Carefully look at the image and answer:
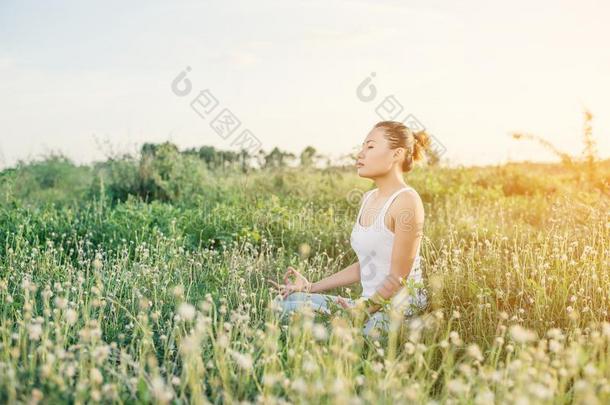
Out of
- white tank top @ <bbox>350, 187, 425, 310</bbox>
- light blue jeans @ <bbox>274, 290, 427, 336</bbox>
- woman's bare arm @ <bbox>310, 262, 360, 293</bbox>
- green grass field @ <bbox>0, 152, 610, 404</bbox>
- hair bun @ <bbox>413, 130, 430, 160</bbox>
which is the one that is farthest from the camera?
woman's bare arm @ <bbox>310, 262, 360, 293</bbox>

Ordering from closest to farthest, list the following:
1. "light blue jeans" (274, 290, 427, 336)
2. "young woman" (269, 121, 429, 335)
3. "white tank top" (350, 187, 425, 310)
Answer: "light blue jeans" (274, 290, 427, 336) < "young woman" (269, 121, 429, 335) < "white tank top" (350, 187, 425, 310)

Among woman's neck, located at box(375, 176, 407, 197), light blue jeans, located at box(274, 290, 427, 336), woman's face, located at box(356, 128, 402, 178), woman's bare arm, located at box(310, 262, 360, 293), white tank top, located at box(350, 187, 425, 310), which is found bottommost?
light blue jeans, located at box(274, 290, 427, 336)

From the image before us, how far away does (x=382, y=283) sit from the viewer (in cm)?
441

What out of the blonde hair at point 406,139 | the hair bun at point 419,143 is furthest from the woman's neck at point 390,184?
the hair bun at point 419,143

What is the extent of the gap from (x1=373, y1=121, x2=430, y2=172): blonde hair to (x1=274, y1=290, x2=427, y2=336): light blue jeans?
0.92 meters

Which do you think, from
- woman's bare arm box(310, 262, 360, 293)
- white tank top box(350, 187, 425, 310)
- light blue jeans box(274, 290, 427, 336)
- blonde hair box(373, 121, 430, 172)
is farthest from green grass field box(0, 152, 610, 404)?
blonde hair box(373, 121, 430, 172)

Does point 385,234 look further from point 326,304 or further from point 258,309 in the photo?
point 258,309

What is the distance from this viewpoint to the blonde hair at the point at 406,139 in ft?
15.2

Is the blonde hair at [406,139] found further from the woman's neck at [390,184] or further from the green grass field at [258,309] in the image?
the green grass field at [258,309]

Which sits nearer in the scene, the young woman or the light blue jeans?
the light blue jeans

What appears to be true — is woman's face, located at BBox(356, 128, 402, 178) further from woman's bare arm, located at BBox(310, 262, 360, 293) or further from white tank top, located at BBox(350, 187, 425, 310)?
woman's bare arm, located at BBox(310, 262, 360, 293)

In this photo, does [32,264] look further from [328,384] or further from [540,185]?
[540,185]

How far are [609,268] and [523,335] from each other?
2.93 meters

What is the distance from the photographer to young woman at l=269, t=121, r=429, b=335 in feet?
14.2
